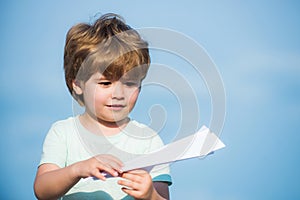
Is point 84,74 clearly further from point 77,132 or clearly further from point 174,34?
point 174,34

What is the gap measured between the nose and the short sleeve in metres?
0.17

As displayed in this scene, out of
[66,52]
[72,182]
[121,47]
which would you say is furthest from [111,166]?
[66,52]

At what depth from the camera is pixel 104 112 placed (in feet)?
3.94

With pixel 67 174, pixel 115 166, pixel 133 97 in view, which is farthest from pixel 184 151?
pixel 133 97

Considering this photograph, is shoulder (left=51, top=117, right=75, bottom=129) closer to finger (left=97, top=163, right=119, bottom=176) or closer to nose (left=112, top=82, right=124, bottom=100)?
nose (left=112, top=82, right=124, bottom=100)

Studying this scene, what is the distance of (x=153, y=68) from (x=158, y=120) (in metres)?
0.16

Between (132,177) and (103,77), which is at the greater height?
(103,77)

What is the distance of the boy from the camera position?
118cm

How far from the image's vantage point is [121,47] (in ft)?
4.14

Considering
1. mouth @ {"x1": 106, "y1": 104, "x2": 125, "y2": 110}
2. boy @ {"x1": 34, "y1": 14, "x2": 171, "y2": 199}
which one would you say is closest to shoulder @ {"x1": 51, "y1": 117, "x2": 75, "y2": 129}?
boy @ {"x1": 34, "y1": 14, "x2": 171, "y2": 199}

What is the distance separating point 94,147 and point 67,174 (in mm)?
291

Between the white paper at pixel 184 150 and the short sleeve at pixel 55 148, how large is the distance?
0.33 meters

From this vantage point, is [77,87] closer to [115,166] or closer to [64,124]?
[64,124]

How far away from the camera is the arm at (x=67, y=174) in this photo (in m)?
0.84
